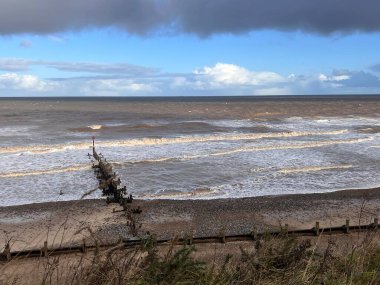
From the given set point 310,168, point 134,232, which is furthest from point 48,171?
point 310,168

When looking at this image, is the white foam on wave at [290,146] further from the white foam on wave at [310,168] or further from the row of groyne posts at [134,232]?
the row of groyne posts at [134,232]

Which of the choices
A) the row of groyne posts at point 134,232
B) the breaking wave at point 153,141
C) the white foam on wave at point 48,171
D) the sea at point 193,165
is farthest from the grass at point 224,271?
the breaking wave at point 153,141

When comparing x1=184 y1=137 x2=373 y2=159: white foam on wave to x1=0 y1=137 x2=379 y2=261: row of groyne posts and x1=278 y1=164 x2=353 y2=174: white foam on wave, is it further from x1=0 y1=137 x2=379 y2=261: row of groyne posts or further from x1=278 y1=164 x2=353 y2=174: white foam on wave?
x1=0 y1=137 x2=379 y2=261: row of groyne posts

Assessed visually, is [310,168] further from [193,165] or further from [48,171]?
[48,171]

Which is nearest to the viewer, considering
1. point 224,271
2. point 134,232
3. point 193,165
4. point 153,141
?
point 224,271

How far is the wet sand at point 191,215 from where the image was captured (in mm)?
16922

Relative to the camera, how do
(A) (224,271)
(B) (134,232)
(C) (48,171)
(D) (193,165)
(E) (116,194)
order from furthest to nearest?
(D) (193,165)
(C) (48,171)
(E) (116,194)
(B) (134,232)
(A) (224,271)

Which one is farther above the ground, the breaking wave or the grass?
the grass

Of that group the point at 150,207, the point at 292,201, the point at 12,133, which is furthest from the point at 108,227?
the point at 12,133

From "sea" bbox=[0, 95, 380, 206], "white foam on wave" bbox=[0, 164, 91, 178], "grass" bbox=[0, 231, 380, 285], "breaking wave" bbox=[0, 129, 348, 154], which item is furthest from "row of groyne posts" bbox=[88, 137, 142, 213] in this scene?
"breaking wave" bbox=[0, 129, 348, 154]

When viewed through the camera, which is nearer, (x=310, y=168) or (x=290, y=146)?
(x=310, y=168)

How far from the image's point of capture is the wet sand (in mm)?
16922

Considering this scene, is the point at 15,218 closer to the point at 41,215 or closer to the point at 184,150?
the point at 41,215

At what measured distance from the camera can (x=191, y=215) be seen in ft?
61.3
